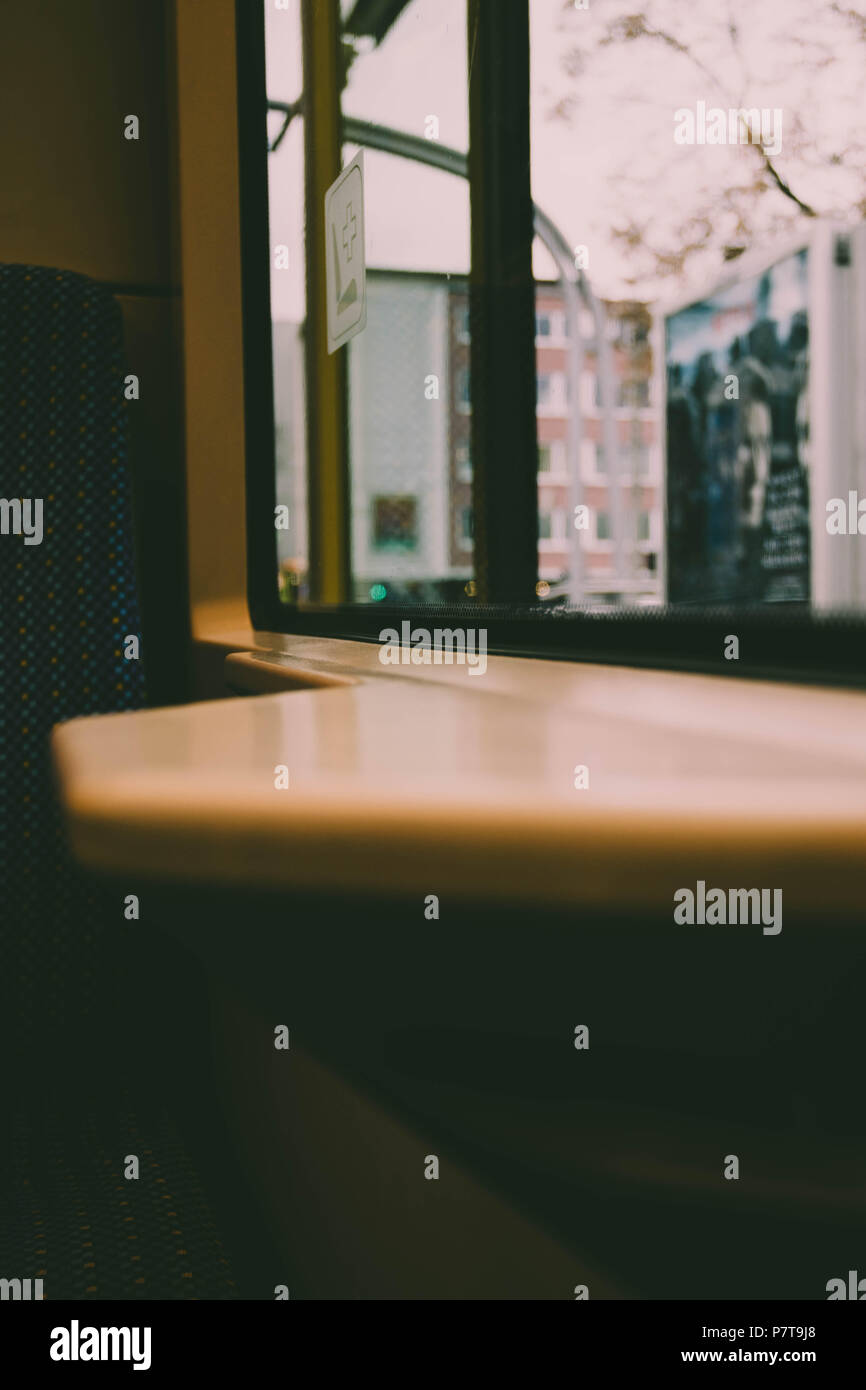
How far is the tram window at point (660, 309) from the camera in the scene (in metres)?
0.62

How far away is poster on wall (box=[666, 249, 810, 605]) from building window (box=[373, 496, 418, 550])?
57 centimetres

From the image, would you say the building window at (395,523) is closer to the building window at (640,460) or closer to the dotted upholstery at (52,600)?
the dotted upholstery at (52,600)

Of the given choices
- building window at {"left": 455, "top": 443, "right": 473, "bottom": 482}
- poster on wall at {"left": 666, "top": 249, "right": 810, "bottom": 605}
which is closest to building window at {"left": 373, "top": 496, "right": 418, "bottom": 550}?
building window at {"left": 455, "top": 443, "right": 473, "bottom": 482}

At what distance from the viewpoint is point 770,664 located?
625mm

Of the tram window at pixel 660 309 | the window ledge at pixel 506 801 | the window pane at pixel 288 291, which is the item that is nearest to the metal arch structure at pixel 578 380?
the tram window at pixel 660 309

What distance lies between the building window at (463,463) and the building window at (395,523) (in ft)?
0.59

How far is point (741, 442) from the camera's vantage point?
2.27 feet

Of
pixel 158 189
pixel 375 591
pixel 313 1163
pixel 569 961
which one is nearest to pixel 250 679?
pixel 375 591

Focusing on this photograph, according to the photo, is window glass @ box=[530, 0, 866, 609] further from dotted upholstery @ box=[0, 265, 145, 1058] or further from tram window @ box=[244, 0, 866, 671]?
dotted upholstery @ box=[0, 265, 145, 1058]

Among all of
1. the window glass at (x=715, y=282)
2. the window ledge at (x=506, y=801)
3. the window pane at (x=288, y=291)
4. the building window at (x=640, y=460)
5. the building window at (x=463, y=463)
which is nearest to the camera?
the window ledge at (x=506, y=801)

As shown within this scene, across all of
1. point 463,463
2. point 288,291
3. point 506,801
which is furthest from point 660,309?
point 288,291

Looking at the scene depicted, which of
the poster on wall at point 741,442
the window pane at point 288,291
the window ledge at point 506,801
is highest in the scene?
the window pane at point 288,291

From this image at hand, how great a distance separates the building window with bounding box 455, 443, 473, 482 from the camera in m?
1.06

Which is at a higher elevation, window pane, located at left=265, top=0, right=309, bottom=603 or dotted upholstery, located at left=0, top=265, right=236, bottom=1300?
window pane, located at left=265, top=0, right=309, bottom=603
